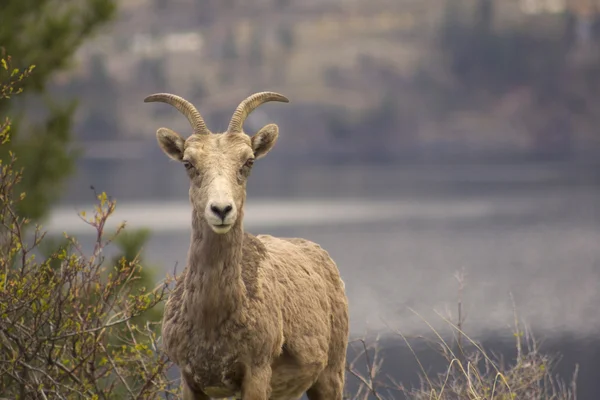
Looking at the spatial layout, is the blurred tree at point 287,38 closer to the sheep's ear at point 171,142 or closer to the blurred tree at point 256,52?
the blurred tree at point 256,52

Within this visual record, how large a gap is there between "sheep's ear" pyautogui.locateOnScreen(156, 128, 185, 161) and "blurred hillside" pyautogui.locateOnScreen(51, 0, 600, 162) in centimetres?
10819

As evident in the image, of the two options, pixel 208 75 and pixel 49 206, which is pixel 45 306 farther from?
pixel 208 75

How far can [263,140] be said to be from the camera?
27.6ft

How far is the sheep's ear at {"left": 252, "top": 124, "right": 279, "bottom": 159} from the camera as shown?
8344 millimetres

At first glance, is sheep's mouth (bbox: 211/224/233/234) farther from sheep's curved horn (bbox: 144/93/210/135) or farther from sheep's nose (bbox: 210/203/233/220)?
sheep's curved horn (bbox: 144/93/210/135)

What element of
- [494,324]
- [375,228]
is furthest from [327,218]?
[494,324]

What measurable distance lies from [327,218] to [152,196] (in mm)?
14328

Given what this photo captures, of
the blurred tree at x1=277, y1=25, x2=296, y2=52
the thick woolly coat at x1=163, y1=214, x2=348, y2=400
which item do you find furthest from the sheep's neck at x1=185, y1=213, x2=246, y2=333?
the blurred tree at x1=277, y1=25, x2=296, y2=52

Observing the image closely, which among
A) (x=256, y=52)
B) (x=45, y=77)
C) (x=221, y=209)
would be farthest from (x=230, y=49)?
(x=221, y=209)

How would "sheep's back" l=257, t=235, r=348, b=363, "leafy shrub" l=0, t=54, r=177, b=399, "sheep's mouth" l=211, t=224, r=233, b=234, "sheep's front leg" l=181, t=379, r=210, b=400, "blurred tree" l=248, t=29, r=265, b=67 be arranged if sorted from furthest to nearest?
1. "blurred tree" l=248, t=29, r=265, b=67
2. "sheep's back" l=257, t=235, r=348, b=363
3. "leafy shrub" l=0, t=54, r=177, b=399
4. "sheep's front leg" l=181, t=379, r=210, b=400
5. "sheep's mouth" l=211, t=224, r=233, b=234

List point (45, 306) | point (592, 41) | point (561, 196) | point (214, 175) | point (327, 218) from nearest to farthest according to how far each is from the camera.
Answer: point (214, 175) → point (45, 306) → point (327, 218) → point (561, 196) → point (592, 41)

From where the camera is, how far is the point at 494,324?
25125 millimetres

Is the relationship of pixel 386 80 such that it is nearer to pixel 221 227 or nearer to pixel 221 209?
pixel 221 227

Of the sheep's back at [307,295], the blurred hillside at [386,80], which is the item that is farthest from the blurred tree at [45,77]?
the blurred hillside at [386,80]
